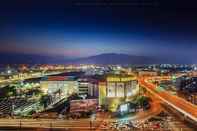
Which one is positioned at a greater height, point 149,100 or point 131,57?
point 131,57

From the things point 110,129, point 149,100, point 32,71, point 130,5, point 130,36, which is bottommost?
point 110,129

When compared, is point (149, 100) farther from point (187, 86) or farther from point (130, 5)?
point (130, 5)

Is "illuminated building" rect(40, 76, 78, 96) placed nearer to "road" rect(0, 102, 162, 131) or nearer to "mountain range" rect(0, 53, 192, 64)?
"mountain range" rect(0, 53, 192, 64)

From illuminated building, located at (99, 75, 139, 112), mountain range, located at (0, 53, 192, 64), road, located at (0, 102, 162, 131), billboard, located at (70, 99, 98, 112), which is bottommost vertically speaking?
road, located at (0, 102, 162, 131)

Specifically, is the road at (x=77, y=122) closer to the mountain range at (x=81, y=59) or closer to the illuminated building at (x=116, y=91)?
the illuminated building at (x=116, y=91)

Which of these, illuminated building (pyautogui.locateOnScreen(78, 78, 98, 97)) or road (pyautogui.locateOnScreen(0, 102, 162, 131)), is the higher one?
illuminated building (pyautogui.locateOnScreen(78, 78, 98, 97))

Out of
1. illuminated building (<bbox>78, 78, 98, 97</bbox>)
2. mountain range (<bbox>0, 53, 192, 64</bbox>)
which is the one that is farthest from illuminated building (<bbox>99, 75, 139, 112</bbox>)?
mountain range (<bbox>0, 53, 192, 64</bbox>)

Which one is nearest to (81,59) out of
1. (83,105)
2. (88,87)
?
(88,87)

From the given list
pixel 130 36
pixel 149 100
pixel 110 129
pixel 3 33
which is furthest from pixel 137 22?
pixel 3 33
